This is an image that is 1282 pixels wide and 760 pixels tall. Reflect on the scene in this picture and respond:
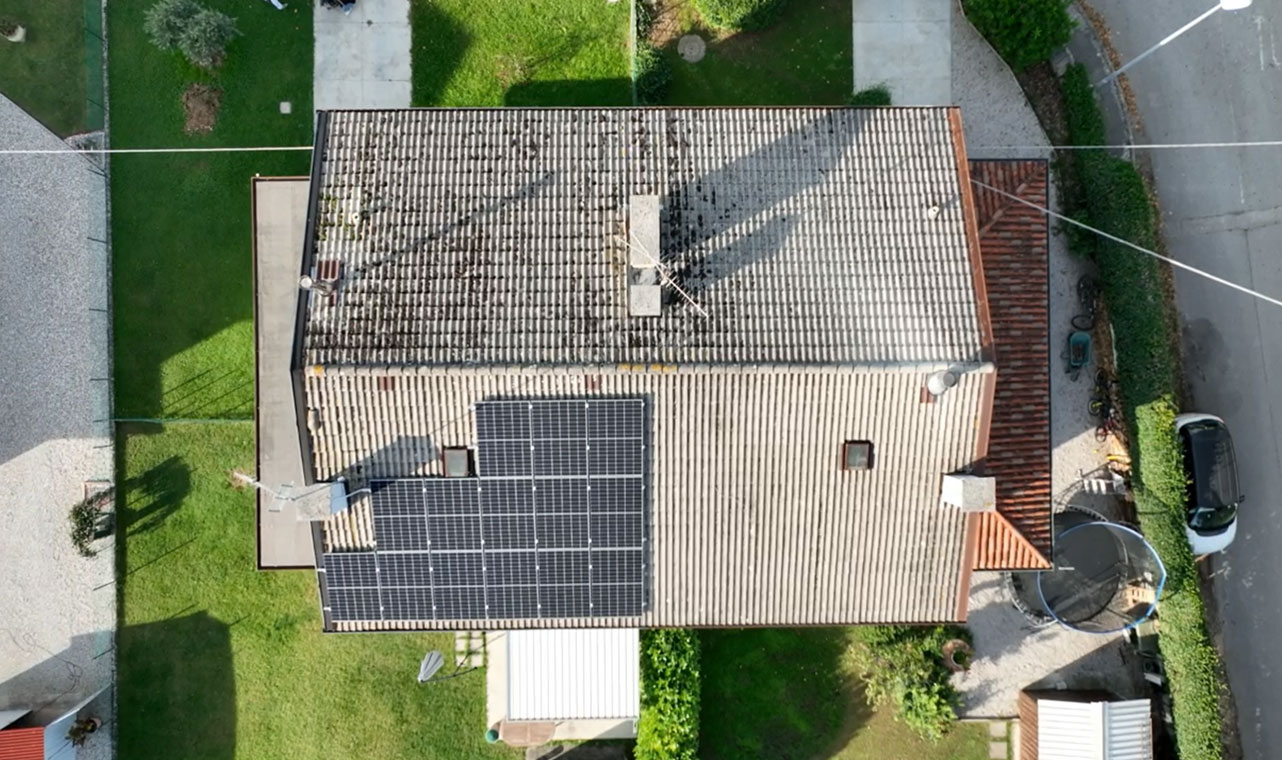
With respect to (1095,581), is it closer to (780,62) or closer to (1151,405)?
(1151,405)

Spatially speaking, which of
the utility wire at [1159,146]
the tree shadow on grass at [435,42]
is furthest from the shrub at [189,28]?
the utility wire at [1159,146]

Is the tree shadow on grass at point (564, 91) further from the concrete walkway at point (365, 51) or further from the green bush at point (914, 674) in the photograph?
the green bush at point (914, 674)

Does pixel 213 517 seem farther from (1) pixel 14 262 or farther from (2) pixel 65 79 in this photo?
(2) pixel 65 79

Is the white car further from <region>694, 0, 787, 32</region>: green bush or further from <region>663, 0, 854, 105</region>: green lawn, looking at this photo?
<region>694, 0, 787, 32</region>: green bush

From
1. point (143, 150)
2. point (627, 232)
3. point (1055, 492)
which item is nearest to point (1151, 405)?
point (1055, 492)

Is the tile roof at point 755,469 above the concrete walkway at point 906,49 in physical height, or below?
below

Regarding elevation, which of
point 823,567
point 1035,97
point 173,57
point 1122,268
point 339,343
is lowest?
point 823,567

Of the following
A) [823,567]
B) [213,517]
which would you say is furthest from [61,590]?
[823,567]
